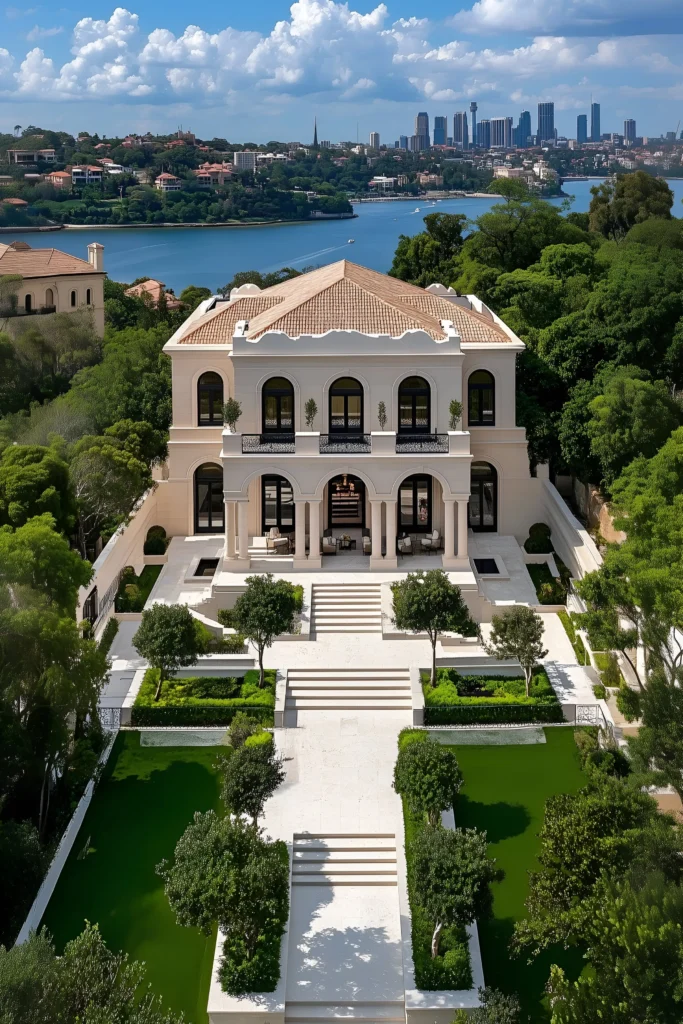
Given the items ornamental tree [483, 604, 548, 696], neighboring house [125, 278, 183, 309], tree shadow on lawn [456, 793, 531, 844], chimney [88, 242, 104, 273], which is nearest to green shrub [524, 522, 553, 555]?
ornamental tree [483, 604, 548, 696]

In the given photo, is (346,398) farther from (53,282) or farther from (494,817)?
(53,282)

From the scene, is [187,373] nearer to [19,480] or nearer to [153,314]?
[19,480]

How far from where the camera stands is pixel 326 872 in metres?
21.2

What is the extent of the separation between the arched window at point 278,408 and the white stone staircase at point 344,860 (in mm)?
14602

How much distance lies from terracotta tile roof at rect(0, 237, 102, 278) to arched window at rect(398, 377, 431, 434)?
110ft

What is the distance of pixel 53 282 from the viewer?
63625mm

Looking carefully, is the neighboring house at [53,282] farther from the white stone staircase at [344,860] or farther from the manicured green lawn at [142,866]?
the white stone staircase at [344,860]

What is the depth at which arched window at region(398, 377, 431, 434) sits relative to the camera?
33906 millimetres

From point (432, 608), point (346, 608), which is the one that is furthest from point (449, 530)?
point (432, 608)

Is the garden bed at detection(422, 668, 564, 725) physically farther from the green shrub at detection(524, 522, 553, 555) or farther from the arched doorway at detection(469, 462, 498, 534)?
the arched doorway at detection(469, 462, 498, 534)

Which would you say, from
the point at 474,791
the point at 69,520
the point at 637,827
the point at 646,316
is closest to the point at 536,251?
the point at 646,316

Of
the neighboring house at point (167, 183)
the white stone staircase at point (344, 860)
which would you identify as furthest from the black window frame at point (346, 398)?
the neighboring house at point (167, 183)

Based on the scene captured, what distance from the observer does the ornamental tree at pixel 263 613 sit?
26.3 meters

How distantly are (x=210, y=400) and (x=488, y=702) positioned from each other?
13884mm
